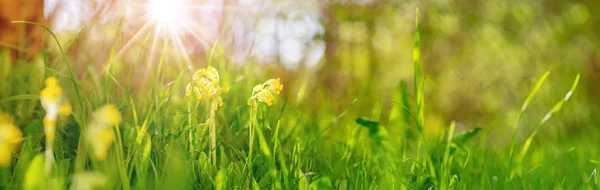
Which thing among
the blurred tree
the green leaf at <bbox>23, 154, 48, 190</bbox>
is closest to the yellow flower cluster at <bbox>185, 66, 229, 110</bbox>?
the green leaf at <bbox>23, 154, 48, 190</bbox>

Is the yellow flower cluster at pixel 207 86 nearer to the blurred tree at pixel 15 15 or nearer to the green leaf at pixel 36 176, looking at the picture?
the green leaf at pixel 36 176

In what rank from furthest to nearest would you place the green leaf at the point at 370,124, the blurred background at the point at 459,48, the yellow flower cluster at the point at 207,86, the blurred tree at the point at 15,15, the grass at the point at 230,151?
the blurred background at the point at 459,48 < the blurred tree at the point at 15,15 < the green leaf at the point at 370,124 < the yellow flower cluster at the point at 207,86 < the grass at the point at 230,151

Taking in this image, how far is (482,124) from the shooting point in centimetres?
878

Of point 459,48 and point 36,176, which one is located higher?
point 36,176

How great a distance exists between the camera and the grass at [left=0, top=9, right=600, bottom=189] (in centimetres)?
98

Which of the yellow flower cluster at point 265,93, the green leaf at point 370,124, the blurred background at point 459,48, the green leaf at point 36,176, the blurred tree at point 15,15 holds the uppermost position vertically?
the blurred tree at point 15,15

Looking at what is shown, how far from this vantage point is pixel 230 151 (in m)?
1.27

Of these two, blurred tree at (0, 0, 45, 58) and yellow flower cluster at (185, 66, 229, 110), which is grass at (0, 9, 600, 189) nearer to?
yellow flower cluster at (185, 66, 229, 110)

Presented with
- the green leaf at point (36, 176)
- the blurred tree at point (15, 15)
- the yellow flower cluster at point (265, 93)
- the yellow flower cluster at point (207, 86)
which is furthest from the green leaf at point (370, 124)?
the blurred tree at point (15, 15)

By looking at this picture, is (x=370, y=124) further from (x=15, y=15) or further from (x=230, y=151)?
(x=15, y=15)

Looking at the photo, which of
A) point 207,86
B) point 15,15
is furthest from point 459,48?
point 207,86

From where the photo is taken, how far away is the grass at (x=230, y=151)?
0.98 metres

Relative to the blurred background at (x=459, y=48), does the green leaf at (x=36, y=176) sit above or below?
above

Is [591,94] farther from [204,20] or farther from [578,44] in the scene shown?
[204,20]
